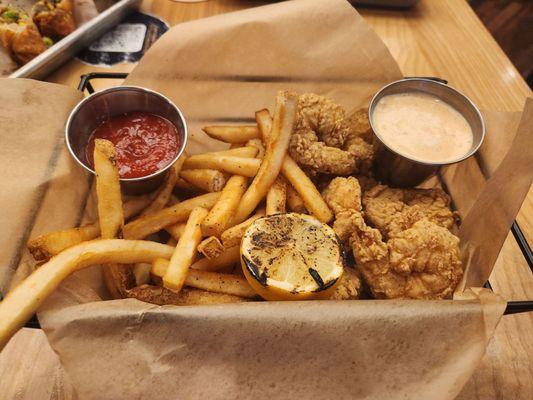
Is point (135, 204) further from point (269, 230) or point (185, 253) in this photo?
point (269, 230)

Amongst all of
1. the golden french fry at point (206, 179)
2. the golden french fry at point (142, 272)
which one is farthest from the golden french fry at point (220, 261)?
the golden french fry at point (206, 179)

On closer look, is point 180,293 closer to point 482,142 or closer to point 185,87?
point 185,87

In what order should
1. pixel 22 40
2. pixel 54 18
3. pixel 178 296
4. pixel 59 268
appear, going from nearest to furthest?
pixel 59 268 → pixel 178 296 → pixel 22 40 → pixel 54 18

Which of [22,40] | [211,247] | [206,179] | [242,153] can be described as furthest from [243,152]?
[22,40]

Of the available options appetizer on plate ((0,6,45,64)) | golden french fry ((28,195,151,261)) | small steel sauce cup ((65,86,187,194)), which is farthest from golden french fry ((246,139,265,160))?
appetizer on plate ((0,6,45,64))

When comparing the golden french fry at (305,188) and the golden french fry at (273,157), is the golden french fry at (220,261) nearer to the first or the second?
the golden french fry at (273,157)

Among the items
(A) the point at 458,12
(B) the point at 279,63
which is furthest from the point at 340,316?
(A) the point at 458,12
